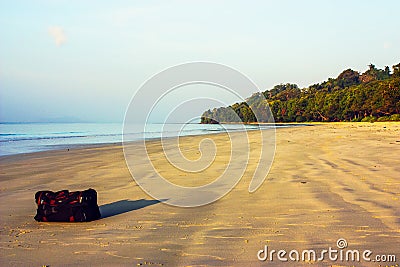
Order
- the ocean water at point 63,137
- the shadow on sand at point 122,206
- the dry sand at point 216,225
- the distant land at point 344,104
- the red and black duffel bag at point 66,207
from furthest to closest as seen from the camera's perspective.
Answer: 1. the distant land at point 344,104
2. the ocean water at point 63,137
3. the shadow on sand at point 122,206
4. the red and black duffel bag at point 66,207
5. the dry sand at point 216,225

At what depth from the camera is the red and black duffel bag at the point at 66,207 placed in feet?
21.3

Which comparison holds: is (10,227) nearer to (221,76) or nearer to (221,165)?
(221,76)

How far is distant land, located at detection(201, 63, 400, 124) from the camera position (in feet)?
248

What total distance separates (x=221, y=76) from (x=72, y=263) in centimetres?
740

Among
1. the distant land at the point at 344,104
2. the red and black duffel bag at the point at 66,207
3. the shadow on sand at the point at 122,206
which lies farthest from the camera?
the distant land at the point at 344,104

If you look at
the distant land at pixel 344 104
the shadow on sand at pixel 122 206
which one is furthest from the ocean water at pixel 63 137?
the shadow on sand at pixel 122 206

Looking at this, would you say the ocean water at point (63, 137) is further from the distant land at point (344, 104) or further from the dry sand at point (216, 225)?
the dry sand at point (216, 225)

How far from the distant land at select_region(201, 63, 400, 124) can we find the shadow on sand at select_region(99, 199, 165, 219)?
93.5 feet
